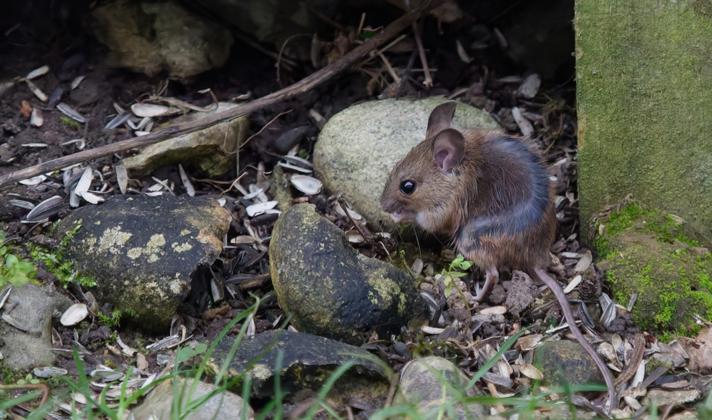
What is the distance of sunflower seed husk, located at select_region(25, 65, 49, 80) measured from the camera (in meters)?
5.86

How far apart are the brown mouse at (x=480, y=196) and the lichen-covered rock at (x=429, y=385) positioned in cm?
94

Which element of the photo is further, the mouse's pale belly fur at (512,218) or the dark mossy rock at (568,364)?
the mouse's pale belly fur at (512,218)

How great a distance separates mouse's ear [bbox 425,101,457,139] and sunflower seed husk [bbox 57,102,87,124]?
211 centimetres

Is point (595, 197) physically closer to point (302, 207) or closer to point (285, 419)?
point (302, 207)

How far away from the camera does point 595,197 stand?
4.93 m

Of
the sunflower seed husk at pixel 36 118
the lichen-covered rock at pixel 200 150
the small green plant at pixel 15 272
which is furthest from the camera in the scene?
the sunflower seed husk at pixel 36 118

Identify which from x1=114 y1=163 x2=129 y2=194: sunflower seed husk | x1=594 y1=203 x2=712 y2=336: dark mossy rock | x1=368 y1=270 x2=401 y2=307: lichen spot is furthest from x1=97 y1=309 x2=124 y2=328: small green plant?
x1=594 y1=203 x2=712 y2=336: dark mossy rock

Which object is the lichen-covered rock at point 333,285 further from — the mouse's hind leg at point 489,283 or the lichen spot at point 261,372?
the lichen spot at point 261,372

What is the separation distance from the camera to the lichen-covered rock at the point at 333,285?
169 inches

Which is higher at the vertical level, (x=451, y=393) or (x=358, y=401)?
(x=451, y=393)

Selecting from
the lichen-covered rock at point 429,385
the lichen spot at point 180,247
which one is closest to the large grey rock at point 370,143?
the lichen spot at point 180,247

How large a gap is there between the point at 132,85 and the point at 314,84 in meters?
1.22

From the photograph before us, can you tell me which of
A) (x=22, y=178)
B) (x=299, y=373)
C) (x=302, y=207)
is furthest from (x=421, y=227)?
(x=22, y=178)

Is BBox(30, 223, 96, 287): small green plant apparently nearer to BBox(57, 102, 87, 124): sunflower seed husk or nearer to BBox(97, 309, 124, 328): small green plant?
BBox(97, 309, 124, 328): small green plant
